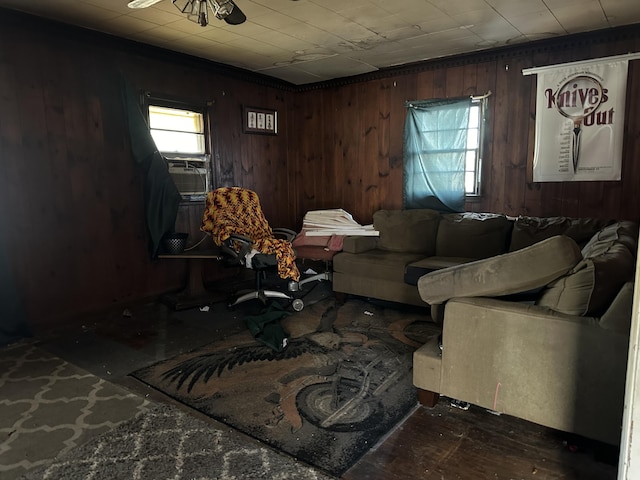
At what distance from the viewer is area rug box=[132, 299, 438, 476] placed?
190cm

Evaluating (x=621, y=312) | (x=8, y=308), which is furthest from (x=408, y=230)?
(x=8, y=308)

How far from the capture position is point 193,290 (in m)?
4.09

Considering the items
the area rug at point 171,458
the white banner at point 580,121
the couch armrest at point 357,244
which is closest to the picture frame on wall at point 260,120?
the couch armrest at point 357,244

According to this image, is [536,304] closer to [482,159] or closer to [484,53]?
[482,159]

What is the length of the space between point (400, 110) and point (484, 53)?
40.6 inches

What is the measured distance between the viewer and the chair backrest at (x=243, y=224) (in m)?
3.64

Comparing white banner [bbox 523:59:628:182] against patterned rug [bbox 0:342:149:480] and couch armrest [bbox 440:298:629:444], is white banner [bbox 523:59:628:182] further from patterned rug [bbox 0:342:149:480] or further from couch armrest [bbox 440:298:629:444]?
patterned rug [bbox 0:342:149:480]

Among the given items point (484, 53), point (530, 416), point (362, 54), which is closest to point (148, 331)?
point (530, 416)

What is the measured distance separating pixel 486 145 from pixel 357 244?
5.62 ft

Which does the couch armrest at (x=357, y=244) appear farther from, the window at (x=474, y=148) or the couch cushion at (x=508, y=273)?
the couch cushion at (x=508, y=273)

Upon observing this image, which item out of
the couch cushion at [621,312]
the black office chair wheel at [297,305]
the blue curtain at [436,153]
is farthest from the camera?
the blue curtain at [436,153]

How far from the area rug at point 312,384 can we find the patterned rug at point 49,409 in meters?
0.26

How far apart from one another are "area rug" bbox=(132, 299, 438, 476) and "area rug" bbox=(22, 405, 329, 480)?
0.30 ft

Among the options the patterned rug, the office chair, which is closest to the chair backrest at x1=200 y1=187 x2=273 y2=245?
the office chair
